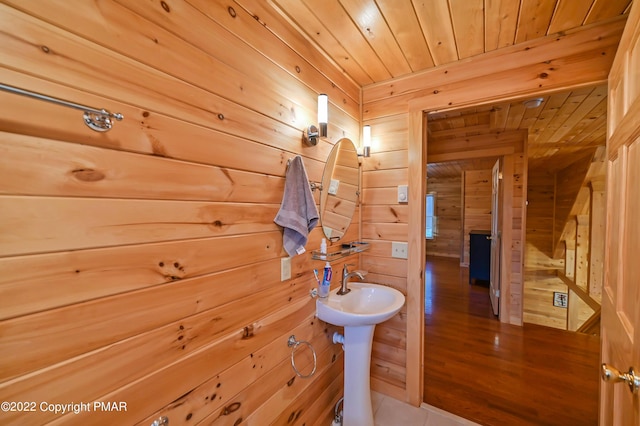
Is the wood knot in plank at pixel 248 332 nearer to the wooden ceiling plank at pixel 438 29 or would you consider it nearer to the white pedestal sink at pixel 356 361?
the white pedestal sink at pixel 356 361

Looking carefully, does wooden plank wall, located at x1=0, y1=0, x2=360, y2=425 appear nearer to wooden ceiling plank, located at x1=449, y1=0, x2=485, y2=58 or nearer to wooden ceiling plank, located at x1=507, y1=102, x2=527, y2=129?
wooden ceiling plank, located at x1=449, y1=0, x2=485, y2=58

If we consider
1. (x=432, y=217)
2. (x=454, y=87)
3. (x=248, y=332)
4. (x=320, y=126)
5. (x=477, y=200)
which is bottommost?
(x=248, y=332)

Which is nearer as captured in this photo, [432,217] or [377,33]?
[377,33]

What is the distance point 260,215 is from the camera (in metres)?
1.17

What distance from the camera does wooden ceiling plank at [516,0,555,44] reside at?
1236mm

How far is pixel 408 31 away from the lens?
1.41m

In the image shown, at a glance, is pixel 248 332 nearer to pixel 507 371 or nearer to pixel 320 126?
pixel 320 126

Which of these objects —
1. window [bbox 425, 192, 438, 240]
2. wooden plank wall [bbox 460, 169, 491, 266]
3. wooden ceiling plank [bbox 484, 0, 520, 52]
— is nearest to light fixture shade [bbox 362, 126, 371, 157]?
wooden ceiling plank [bbox 484, 0, 520, 52]

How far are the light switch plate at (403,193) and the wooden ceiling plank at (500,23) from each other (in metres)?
0.97

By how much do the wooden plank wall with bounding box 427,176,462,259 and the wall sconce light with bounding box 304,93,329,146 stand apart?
645 centimetres

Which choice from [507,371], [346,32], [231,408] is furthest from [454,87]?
[507,371]

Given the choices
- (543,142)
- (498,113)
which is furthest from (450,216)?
(498,113)

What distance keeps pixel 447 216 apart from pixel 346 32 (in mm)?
6816

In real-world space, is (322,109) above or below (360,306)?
above
